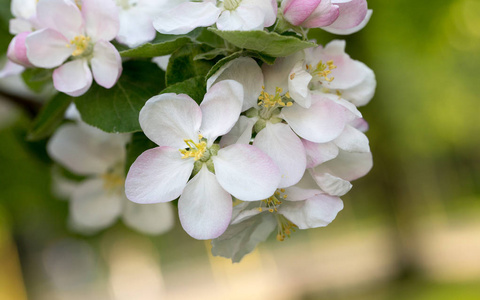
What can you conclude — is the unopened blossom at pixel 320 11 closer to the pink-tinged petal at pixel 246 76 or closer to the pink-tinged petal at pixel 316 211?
the pink-tinged petal at pixel 246 76

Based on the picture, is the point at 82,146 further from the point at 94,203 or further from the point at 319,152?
the point at 319,152

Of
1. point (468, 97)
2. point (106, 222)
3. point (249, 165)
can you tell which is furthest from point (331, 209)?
point (468, 97)

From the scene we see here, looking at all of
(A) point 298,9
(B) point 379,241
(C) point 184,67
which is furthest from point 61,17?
(B) point 379,241

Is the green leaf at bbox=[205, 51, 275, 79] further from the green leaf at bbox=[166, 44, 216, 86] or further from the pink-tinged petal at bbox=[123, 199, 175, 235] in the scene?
the pink-tinged petal at bbox=[123, 199, 175, 235]

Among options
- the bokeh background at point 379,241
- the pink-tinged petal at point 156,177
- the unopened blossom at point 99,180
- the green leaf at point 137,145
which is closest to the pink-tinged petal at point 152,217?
the unopened blossom at point 99,180

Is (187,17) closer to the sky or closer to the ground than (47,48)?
→ closer to the sky

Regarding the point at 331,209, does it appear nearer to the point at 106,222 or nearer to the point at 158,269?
the point at 106,222
